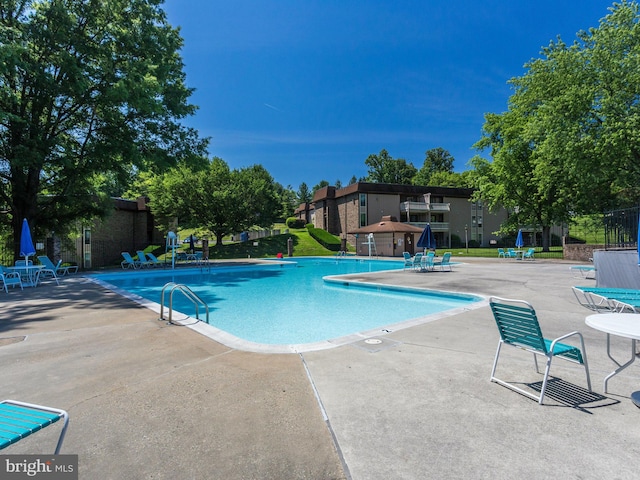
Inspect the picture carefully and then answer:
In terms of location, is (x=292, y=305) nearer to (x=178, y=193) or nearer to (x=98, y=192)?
(x=98, y=192)

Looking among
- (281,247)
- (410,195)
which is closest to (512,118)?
(410,195)

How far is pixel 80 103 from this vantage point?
1501 cm

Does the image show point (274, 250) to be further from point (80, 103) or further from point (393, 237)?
point (80, 103)

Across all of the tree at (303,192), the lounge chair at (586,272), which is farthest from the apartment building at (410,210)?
the tree at (303,192)

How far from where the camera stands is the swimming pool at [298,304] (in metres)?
7.45

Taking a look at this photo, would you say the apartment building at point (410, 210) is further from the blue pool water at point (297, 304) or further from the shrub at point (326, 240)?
the blue pool water at point (297, 304)

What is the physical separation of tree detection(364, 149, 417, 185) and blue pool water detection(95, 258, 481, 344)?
5903cm

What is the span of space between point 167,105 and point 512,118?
29.8m

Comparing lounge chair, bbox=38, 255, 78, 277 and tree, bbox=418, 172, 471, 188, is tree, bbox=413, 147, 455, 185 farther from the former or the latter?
lounge chair, bbox=38, 255, 78, 277

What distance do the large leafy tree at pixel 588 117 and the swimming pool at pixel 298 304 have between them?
16518mm

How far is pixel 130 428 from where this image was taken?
2.53 m

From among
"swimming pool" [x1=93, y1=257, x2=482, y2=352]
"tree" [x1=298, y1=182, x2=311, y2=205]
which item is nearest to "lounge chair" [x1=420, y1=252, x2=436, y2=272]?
"swimming pool" [x1=93, y1=257, x2=482, y2=352]

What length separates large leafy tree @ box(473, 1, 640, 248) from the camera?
1827 centimetres

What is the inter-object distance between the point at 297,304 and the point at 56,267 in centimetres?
1083
